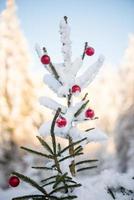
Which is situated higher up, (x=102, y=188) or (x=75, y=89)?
(x=75, y=89)

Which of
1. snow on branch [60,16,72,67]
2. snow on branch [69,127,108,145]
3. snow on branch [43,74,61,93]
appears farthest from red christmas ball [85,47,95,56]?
snow on branch [69,127,108,145]

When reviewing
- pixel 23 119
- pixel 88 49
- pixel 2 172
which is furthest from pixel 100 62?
pixel 23 119

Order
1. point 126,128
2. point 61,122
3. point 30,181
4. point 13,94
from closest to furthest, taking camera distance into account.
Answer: point 30,181 < point 61,122 < point 126,128 < point 13,94

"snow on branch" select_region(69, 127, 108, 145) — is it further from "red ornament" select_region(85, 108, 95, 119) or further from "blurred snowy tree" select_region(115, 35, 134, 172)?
"blurred snowy tree" select_region(115, 35, 134, 172)

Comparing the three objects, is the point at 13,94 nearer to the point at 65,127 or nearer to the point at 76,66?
the point at 76,66

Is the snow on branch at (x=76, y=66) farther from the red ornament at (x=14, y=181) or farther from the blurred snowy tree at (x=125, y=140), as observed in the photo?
the blurred snowy tree at (x=125, y=140)

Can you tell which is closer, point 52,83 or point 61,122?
point 61,122

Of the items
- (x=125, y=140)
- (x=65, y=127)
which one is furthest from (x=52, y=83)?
(x=125, y=140)

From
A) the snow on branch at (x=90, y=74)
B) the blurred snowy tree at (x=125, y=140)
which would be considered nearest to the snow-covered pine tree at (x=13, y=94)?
the blurred snowy tree at (x=125, y=140)
